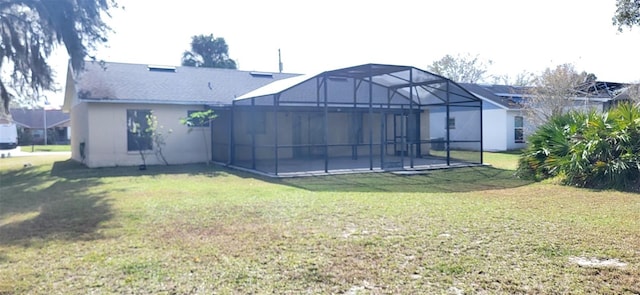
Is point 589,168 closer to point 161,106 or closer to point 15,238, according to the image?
point 15,238

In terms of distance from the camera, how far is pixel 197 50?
4472 centimetres

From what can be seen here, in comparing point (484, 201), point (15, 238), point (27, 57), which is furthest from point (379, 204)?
point (27, 57)

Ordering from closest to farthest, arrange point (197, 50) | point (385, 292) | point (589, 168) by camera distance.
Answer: point (385, 292)
point (589, 168)
point (197, 50)

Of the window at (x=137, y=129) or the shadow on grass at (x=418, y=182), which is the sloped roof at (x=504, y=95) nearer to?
the shadow on grass at (x=418, y=182)

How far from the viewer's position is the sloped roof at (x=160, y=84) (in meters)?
16.3

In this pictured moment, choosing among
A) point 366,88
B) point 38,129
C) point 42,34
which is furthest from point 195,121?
point 38,129

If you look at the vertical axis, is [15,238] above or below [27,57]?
below

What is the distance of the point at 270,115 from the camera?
696 inches

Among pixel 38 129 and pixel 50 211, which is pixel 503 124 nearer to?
pixel 50 211

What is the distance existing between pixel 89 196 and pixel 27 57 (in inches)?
356

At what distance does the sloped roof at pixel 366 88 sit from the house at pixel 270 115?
0.04 metres

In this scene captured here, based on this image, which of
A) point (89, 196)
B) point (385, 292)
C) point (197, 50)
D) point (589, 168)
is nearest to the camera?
point (385, 292)

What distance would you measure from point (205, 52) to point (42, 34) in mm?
30121

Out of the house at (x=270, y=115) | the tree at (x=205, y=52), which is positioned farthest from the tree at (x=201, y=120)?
the tree at (x=205, y=52)
